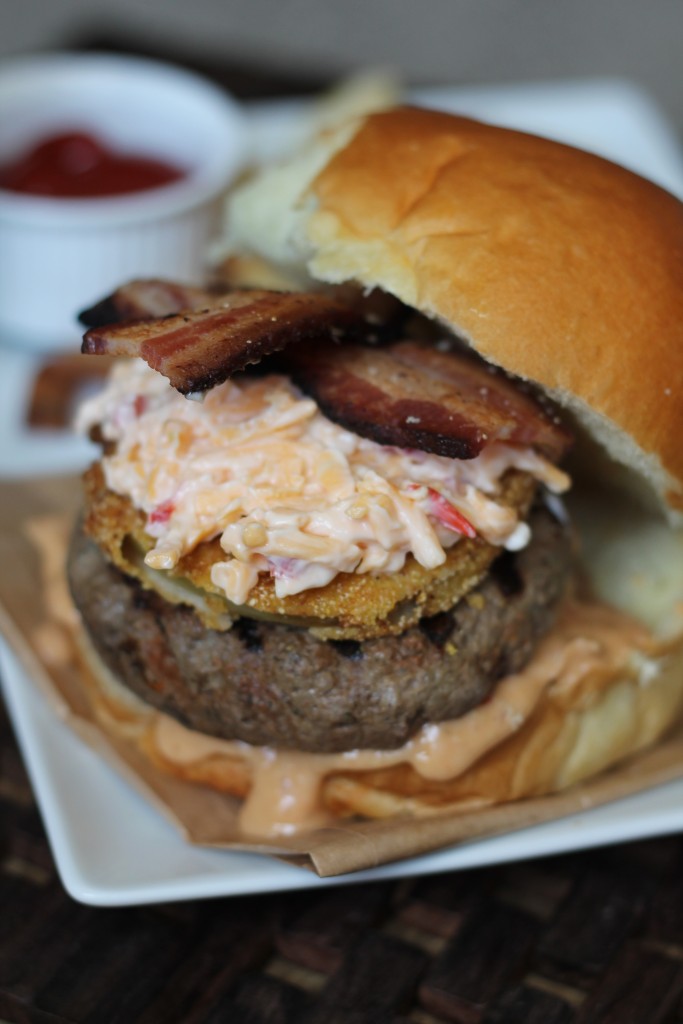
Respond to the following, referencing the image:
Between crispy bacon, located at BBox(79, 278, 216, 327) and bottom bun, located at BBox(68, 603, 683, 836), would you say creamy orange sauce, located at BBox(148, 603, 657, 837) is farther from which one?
crispy bacon, located at BBox(79, 278, 216, 327)

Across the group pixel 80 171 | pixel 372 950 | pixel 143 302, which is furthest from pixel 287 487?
pixel 80 171

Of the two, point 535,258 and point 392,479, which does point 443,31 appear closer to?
point 535,258

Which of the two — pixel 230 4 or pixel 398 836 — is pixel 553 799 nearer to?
pixel 398 836

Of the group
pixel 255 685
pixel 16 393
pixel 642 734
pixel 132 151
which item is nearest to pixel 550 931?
pixel 642 734

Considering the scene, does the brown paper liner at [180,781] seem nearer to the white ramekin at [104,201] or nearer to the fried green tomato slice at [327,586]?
the fried green tomato slice at [327,586]

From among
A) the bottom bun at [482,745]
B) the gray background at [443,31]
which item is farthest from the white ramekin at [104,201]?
the gray background at [443,31]

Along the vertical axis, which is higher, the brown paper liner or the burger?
the burger

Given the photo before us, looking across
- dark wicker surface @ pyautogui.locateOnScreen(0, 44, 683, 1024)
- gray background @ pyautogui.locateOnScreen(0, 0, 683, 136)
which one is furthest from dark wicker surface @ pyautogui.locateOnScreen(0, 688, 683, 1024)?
gray background @ pyautogui.locateOnScreen(0, 0, 683, 136)
